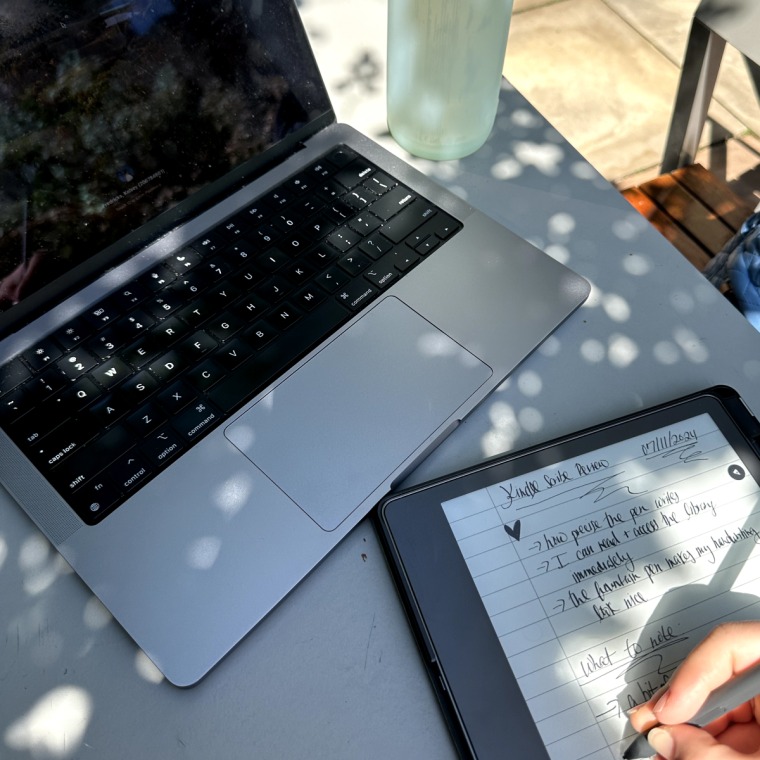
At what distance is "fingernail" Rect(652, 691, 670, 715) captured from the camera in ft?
1.27

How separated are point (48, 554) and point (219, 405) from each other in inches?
5.8

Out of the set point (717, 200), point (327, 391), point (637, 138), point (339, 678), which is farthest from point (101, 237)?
point (637, 138)

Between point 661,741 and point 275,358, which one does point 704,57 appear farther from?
point 661,741

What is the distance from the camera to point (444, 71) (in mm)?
596

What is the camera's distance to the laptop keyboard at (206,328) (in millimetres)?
471

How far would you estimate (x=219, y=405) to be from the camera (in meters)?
0.49

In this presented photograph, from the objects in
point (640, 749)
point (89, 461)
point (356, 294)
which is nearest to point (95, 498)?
→ point (89, 461)

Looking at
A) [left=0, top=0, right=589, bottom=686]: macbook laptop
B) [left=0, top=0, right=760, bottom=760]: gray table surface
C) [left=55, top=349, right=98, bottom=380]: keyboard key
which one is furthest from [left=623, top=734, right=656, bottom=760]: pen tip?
[left=55, top=349, right=98, bottom=380]: keyboard key

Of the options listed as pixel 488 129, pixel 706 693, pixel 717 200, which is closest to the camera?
pixel 706 693

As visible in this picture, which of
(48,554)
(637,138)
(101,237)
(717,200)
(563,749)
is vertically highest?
(101,237)

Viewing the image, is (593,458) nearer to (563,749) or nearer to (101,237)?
(563,749)

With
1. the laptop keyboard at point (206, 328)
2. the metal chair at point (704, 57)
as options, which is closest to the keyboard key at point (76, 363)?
the laptop keyboard at point (206, 328)

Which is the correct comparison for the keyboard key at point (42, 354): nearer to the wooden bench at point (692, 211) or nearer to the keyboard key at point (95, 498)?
the keyboard key at point (95, 498)

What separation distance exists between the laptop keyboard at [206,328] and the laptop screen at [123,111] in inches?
1.7
